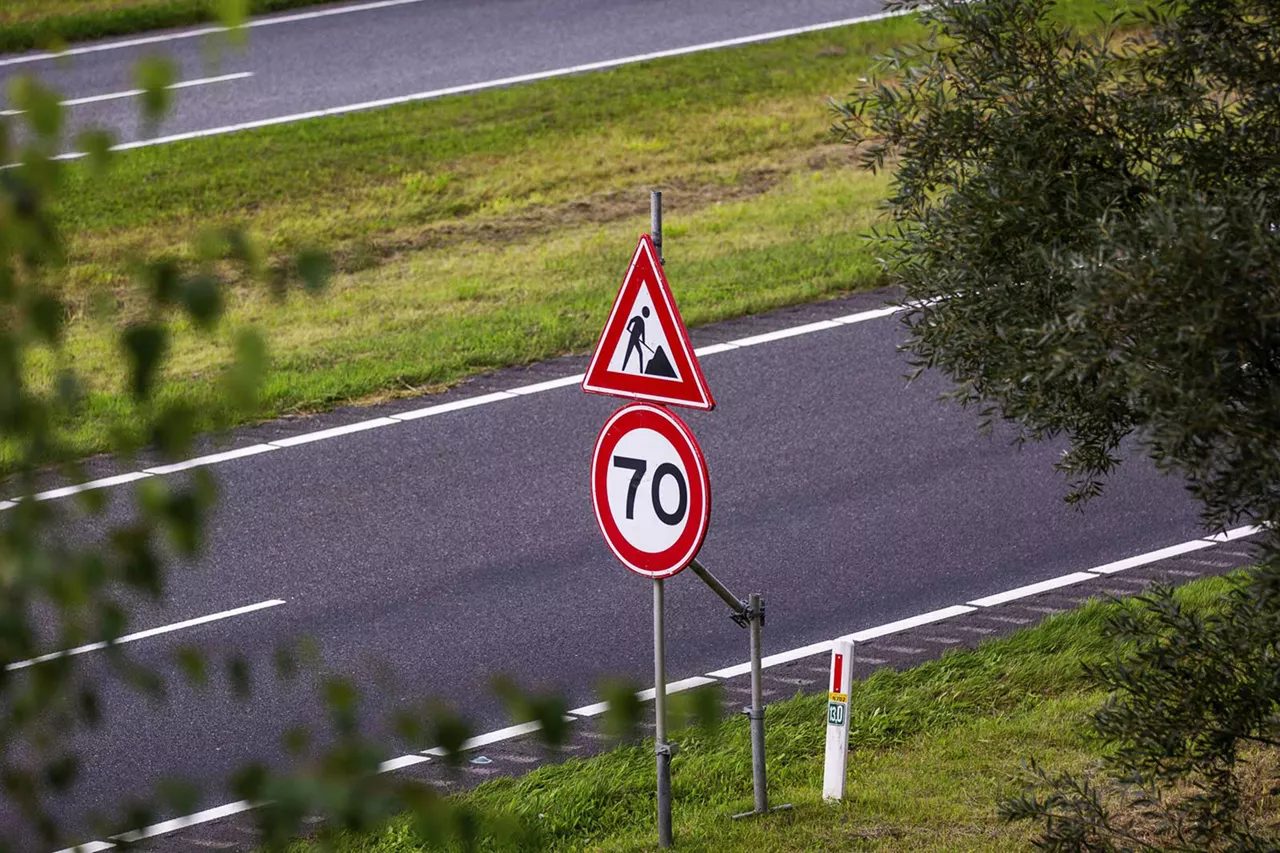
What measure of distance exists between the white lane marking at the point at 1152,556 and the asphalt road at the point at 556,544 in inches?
4.3

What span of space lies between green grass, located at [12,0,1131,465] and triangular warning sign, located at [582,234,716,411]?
5.36m

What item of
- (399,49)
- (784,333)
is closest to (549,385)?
(784,333)

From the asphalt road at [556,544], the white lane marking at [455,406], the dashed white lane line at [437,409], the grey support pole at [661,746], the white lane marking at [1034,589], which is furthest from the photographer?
the white lane marking at [455,406]

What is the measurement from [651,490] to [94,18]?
17.0 metres

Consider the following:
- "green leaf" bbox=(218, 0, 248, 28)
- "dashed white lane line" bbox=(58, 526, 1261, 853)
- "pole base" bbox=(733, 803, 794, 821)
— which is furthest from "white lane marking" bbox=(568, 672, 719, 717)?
"green leaf" bbox=(218, 0, 248, 28)

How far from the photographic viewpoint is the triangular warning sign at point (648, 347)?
6.30 meters

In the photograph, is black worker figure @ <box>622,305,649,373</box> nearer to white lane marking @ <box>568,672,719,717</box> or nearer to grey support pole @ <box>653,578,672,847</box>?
grey support pole @ <box>653,578,672,847</box>

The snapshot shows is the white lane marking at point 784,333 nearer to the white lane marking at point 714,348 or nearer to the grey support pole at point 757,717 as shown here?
the white lane marking at point 714,348

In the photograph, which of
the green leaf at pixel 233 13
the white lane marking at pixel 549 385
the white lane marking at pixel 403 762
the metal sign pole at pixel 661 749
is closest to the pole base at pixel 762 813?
the metal sign pole at pixel 661 749

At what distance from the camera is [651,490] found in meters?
6.27

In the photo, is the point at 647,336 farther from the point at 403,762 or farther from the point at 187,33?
the point at 187,33

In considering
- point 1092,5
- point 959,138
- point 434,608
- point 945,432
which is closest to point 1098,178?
point 959,138

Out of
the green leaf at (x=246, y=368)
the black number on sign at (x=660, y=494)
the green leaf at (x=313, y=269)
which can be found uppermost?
the green leaf at (x=313, y=269)

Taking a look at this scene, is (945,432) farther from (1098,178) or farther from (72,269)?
(72,269)
